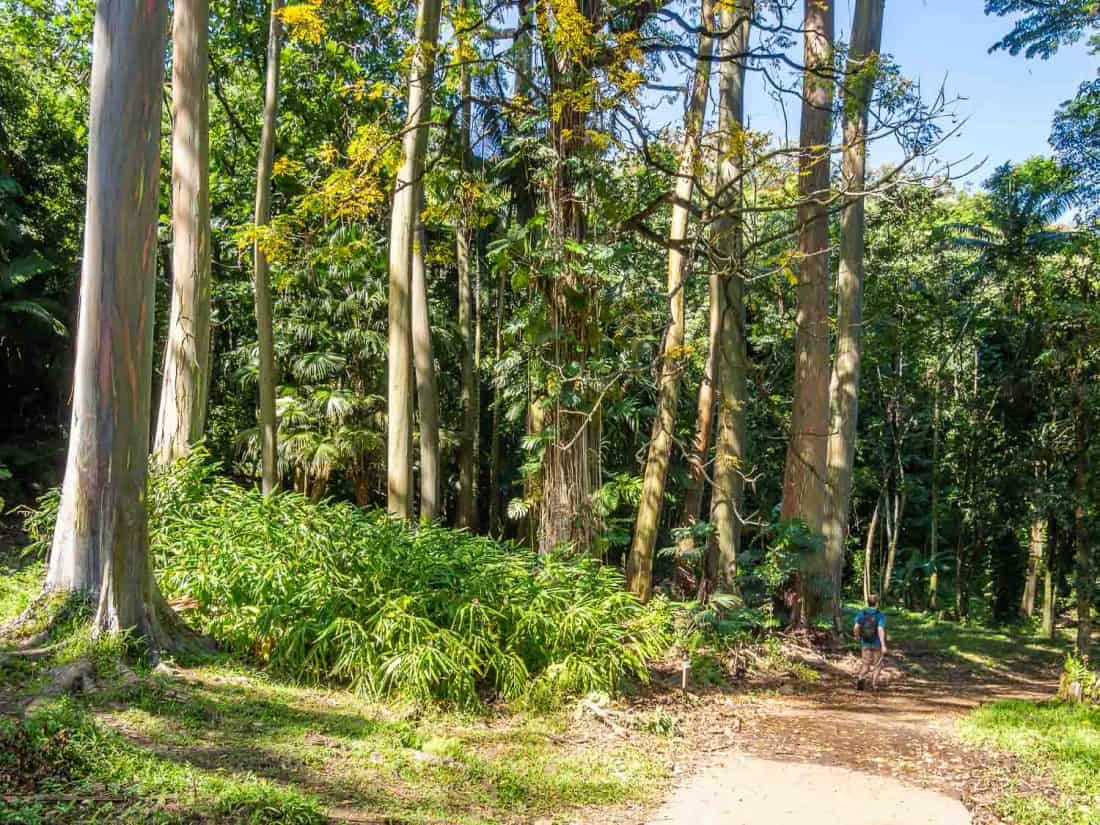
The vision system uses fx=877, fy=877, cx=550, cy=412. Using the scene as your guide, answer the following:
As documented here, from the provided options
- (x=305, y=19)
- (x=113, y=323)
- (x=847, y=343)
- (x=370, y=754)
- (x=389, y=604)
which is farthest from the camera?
(x=847, y=343)

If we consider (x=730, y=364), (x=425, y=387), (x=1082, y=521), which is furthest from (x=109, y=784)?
(x=1082, y=521)

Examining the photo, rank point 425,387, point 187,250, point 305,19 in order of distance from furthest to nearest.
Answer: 1. point 425,387
2. point 187,250
3. point 305,19

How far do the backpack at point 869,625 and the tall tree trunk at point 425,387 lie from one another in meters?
5.87

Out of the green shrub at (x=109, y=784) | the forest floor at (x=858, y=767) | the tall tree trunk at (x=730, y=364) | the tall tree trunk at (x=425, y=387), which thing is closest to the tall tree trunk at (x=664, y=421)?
the tall tree trunk at (x=730, y=364)

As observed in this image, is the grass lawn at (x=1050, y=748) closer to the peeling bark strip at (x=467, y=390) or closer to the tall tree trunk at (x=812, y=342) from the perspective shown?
the tall tree trunk at (x=812, y=342)

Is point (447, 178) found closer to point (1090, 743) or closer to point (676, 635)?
point (676, 635)

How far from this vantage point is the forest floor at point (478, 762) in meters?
4.50

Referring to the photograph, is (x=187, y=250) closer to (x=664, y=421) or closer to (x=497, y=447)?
(x=664, y=421)

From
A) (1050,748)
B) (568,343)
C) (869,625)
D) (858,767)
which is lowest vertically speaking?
(858,767)

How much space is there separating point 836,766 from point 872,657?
465 cm

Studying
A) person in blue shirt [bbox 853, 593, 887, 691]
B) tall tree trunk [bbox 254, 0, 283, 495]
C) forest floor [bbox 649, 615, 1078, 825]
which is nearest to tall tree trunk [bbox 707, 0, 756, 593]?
person in blue shirt [bbox 853, 593, 887, 691]

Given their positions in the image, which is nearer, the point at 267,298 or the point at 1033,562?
the point at 267,298

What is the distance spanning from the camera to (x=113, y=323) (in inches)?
256

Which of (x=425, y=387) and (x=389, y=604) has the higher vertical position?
(x=425, y=387)
